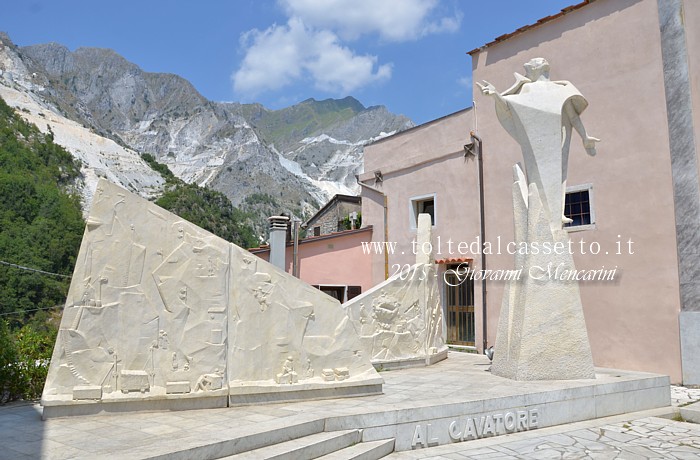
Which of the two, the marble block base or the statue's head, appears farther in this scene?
the marble block base

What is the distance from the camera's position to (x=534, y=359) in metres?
6.87

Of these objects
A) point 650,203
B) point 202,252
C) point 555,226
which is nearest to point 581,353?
point 555,226

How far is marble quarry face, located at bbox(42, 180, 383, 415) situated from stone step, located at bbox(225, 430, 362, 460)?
3.55 feet

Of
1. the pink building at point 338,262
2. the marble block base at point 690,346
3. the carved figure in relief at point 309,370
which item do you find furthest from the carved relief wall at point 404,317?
the pink building at point 338,262

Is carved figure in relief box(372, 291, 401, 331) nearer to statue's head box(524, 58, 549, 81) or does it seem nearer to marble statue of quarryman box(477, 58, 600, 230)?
marble statue of quarryman box(477, 58, 600, 230)

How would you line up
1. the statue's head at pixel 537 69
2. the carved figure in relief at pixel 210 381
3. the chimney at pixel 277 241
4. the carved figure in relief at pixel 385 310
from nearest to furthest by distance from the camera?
the carved figure in relief at pixel 210 381 → the statue's head at pixel 537 69 → the carved figure in relief at pixel 385 310 → the chimney at pixel 277 241

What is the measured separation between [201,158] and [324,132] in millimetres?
39883

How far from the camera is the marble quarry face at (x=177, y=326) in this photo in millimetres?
5012

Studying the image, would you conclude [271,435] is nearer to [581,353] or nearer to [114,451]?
[114,451]

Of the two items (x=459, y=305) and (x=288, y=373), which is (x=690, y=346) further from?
(x=288, y=373)

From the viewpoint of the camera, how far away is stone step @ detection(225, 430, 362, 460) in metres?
4.15

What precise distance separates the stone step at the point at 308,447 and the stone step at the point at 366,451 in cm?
5

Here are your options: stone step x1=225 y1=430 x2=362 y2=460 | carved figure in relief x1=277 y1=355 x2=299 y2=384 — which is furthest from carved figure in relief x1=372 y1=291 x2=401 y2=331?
stone step x1=225 y1=430 x2=362 y2=460

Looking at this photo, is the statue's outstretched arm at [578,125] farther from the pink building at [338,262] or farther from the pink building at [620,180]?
the pink building at [338,262]
